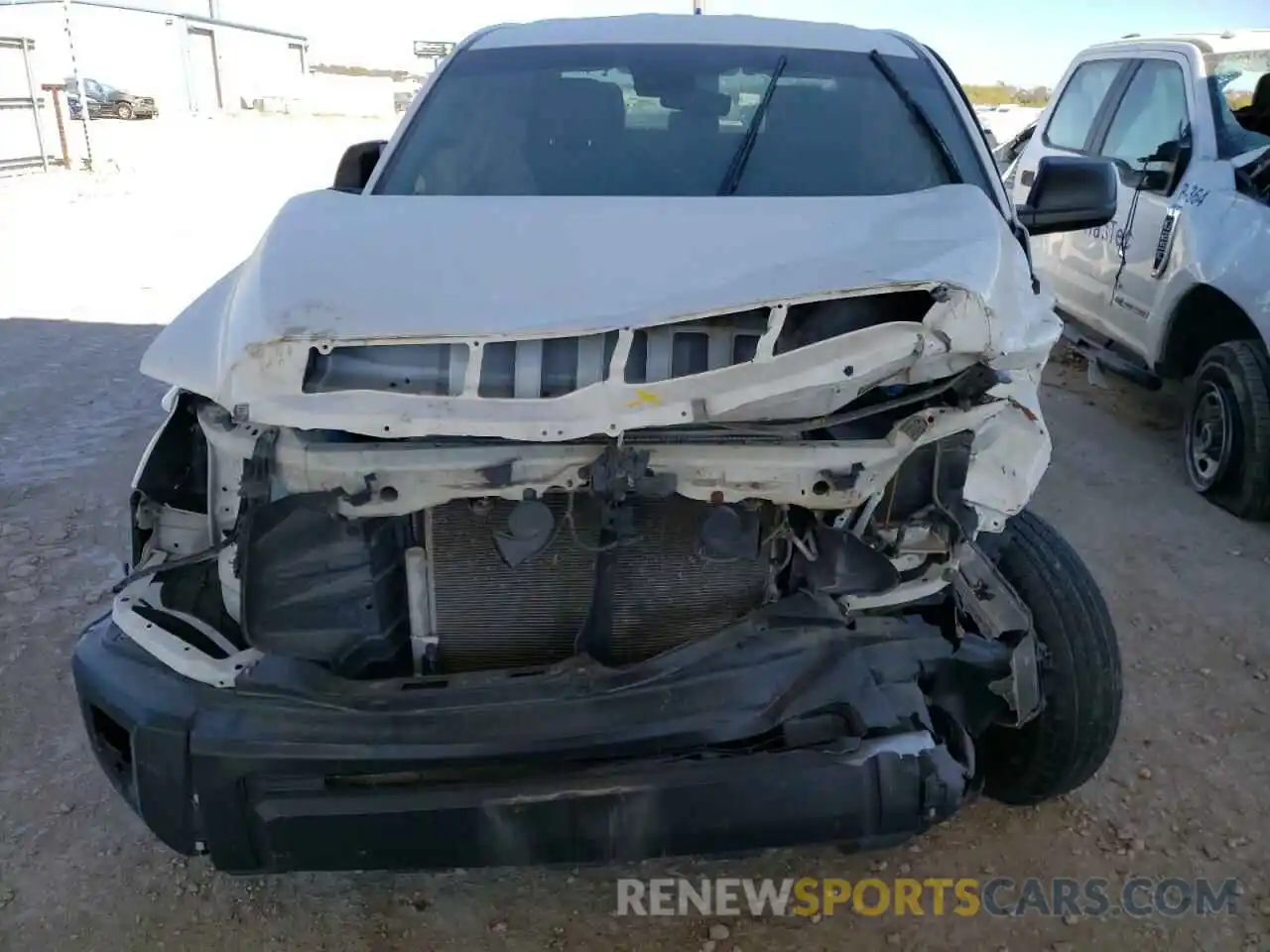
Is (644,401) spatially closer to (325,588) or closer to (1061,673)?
(325,588)

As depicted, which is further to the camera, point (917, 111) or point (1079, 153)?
point (1079, 153)

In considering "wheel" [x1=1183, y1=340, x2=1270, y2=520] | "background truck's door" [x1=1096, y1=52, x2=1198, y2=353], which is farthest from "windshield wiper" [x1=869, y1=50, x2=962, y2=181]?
"background truck's door" [x1=1096, y1=52, x2=1198, y2=353]

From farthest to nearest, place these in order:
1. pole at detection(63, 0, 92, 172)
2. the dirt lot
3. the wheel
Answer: pole at detection(63, 0, 92, 172), the wheel, the dirt lot

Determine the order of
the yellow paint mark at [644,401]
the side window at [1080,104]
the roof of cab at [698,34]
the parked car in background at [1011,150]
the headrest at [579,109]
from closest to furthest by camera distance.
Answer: the yellow paint mark at [644,401] < the headrest at [579,109] < the roof of cab at [698,34] < the side window at [1080,104] < the parked car in background at [1011,150]

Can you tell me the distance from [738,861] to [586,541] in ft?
3.20

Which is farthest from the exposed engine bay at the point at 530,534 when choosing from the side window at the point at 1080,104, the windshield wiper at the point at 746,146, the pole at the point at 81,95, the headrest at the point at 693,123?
the pole at the point at 81,95

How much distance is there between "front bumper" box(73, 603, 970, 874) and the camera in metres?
2.00

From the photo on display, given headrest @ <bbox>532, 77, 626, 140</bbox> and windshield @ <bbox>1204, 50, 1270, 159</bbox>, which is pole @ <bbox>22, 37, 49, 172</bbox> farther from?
windshield @ <bbox>1204, 50, 1270, 159</bbox>

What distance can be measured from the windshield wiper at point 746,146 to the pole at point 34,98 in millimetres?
14354

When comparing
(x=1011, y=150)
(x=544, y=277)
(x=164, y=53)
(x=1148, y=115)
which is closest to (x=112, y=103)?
(x=164, y=53)

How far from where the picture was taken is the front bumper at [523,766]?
1995mm

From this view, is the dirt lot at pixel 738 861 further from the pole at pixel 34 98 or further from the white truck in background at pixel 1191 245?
the pole at pixel 34 98

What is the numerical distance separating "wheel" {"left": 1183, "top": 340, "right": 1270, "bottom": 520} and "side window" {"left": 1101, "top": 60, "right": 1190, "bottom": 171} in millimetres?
1207

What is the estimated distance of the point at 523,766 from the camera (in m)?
2.04
